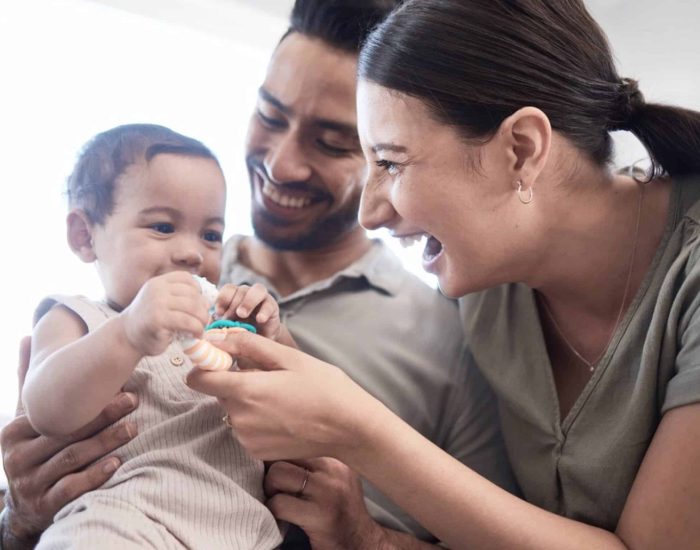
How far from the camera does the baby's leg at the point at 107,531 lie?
3.05 ft

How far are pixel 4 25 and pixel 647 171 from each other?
5.75 feet

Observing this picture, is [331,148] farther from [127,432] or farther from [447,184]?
[127,432]

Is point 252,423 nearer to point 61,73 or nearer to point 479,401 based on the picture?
point 479,401

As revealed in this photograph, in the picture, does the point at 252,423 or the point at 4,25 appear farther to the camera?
the point at 4,25

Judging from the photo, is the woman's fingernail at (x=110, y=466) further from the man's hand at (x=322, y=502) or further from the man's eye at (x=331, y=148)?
the man's eye at (x=331, y=148)

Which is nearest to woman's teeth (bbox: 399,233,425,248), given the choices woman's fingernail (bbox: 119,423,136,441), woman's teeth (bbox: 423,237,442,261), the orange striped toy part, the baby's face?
woman's teeth (bbox: 423,237,442,261)

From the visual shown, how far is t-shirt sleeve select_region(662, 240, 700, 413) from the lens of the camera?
1009 mm

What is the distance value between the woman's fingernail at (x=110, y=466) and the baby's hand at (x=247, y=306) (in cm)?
27

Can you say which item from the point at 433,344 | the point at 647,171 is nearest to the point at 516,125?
the point at 647,171

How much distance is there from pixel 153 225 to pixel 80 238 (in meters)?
0.15

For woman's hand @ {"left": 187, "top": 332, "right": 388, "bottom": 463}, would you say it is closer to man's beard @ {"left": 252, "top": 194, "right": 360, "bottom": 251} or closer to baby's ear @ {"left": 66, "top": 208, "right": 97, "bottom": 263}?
baby's ear @ {"left": 66, "top": 208, "right": 97, "bottom": 263}

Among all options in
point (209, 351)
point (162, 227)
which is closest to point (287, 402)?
point (209, 351)

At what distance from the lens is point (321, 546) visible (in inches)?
47.9

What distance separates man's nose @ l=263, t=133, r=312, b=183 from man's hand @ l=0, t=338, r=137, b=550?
2.01 ft
